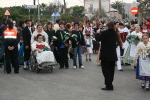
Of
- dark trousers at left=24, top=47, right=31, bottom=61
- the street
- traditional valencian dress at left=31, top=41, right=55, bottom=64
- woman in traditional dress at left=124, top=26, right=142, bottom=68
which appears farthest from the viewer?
dark trousers at left=24, top=47, right=31, bottom=61

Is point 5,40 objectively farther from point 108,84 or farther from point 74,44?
point 108,84

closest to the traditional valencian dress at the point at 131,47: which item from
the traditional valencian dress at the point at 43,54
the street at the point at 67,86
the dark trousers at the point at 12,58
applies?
the street at the point at 67,86

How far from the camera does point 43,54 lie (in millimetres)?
14219

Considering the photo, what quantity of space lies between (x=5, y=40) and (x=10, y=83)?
2.74 metres

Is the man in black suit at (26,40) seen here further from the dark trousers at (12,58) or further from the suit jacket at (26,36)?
the dark trousers at (12,58)

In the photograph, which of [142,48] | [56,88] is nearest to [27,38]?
[56,88]

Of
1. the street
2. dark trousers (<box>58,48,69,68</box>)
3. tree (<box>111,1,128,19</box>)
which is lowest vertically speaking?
the street

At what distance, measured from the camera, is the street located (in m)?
9.78

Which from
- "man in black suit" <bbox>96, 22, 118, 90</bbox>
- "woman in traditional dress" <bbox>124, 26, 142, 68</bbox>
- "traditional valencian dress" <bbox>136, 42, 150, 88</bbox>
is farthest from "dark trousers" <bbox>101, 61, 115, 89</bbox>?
"woman in traditional dress" <bbox>124, 26, 142, 68</bbox>

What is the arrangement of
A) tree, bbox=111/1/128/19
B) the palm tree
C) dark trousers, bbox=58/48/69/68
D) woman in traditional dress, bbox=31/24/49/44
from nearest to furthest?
woman in traditional dress, bbox=31/24/49/44, dark trousers, bbox=58/48/69/68, tree, bbox=111/1/128/19, the palm tree

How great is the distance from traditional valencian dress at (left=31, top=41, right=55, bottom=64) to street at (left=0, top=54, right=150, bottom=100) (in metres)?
0.50

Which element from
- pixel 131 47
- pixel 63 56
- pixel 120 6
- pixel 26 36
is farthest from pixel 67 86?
pixel 120 6

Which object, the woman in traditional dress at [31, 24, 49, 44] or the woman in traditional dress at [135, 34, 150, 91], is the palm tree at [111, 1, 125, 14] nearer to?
the woman in traditional dress at [31, 24, 49, 44]

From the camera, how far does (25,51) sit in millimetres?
15484
